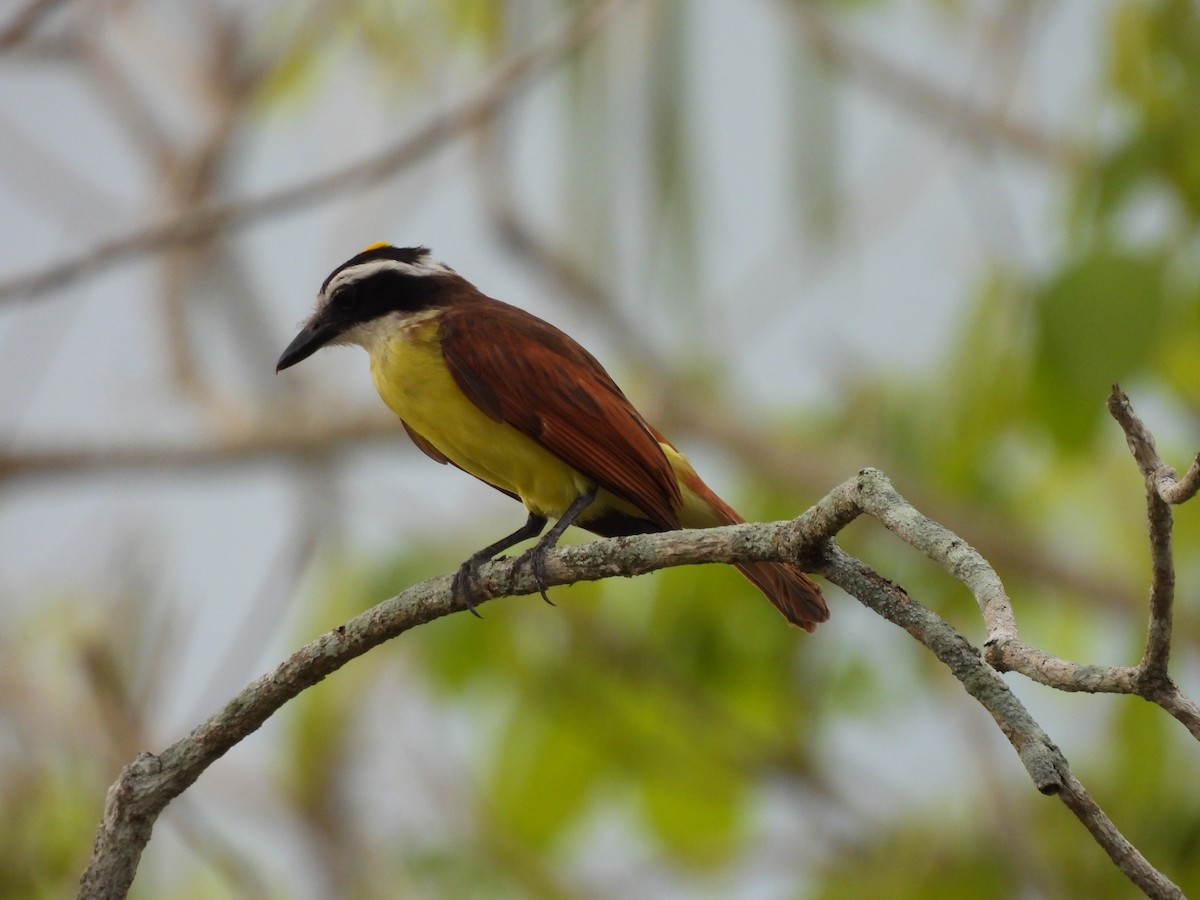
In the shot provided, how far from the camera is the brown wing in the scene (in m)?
3.51

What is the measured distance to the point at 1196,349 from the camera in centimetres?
387

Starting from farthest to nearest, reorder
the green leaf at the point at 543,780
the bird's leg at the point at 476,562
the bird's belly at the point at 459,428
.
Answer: the green leaf at the point at 543,780, the bird's belly at the point at 459,428, the bird's leg at the point at 476,562

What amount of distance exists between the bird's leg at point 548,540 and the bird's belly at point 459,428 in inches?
1.0

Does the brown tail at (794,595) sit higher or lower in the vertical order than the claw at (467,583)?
higher

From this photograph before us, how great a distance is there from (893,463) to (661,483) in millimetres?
2581

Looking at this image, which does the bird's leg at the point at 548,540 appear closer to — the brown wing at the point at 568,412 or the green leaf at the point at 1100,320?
the brown wing at the point at 568,412

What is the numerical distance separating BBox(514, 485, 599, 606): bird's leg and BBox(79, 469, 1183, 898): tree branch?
0.09 metres

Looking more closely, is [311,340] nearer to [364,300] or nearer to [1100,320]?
[364,300]

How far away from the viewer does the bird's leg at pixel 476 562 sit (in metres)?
3.06

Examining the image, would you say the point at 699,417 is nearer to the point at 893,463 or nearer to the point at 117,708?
the point at 893,463

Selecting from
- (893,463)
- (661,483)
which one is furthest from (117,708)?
(893,463)

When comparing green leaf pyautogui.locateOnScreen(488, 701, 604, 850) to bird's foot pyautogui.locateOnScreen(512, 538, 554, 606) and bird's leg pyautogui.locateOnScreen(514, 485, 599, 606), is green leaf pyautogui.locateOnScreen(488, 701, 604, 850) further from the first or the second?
bird's foot pyautogui.locateOnScreen(512, 538, 554, 606)

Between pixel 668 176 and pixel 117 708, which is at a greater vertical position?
pixel 668 176

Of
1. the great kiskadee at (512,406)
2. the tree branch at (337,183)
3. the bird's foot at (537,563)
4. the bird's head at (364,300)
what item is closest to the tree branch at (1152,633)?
the bird's foot at (537,563)
